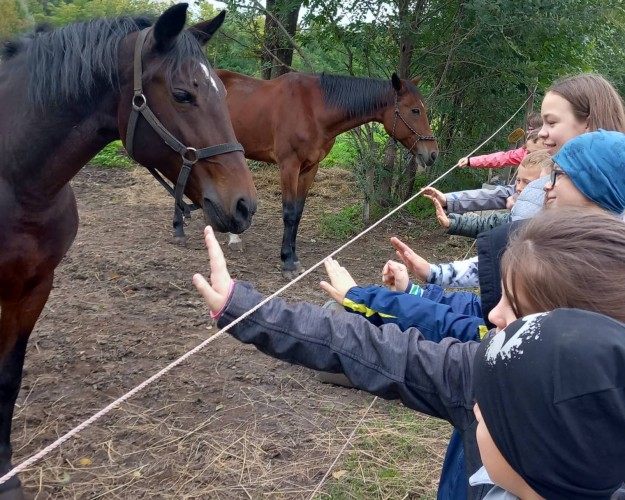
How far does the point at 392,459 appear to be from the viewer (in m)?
2.44

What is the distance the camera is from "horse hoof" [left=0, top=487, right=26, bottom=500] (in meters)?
2.02

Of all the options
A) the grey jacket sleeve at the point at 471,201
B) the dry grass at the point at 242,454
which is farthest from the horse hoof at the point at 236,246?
the grey jacket sleeve at the point at 471,201

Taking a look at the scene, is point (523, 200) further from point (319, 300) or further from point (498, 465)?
point (319, 300)

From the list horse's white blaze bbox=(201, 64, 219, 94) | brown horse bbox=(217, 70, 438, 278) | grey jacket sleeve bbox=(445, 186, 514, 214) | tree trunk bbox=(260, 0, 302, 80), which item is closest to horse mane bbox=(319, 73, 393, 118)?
brown horse bbox=(217, 70, 438, 278)

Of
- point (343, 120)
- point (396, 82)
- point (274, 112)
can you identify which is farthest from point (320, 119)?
point (396, 82)

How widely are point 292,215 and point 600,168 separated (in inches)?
160

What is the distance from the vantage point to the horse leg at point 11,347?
2.20 metres

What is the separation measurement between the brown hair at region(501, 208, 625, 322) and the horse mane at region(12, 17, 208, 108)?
164cm

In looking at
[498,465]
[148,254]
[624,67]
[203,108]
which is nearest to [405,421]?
[203,108]

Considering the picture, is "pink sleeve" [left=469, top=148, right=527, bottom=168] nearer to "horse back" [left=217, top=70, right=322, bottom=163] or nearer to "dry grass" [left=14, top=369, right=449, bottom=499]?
"horse back" [left=217, top=70, right=322, bottom=163]

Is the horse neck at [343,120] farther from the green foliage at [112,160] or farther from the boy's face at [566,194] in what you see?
the green foliage at [112,160]

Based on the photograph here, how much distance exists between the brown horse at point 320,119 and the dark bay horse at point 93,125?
311 centimetres

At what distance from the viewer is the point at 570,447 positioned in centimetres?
64

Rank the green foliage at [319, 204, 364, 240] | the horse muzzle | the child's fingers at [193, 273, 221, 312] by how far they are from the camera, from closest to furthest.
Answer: the child's fingers at [193, 273, 221, 312] → the horse muzzle → the green foliage at [319, 204, 364, 240]
